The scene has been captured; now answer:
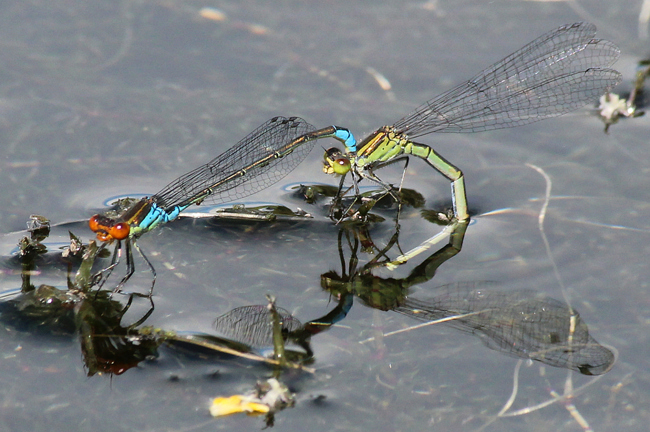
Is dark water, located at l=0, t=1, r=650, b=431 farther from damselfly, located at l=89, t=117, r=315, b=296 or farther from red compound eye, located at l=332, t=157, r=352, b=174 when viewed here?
red compound eye, located at l=332, t=157, r=352, b=174

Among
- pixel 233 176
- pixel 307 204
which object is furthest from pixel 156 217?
pixel 307 204

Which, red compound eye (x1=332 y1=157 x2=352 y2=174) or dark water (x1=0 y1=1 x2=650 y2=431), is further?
red compound eye (x1=332 y1=157 x2=352 y2=174)

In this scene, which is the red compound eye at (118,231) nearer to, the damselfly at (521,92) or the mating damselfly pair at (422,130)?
the mating damselfly pair at (422,130)

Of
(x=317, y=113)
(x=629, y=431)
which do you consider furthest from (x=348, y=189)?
(x=629, y=431)

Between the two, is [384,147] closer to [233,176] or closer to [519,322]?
[233,176]

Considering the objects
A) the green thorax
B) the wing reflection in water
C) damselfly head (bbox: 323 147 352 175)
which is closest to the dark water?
the wing reflection in water

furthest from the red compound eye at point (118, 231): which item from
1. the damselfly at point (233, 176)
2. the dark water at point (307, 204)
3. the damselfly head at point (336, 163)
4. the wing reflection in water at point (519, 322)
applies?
the wing reflection in water at point (519, 322)

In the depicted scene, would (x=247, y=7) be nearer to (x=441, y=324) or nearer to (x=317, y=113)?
(x=317, y=113)
